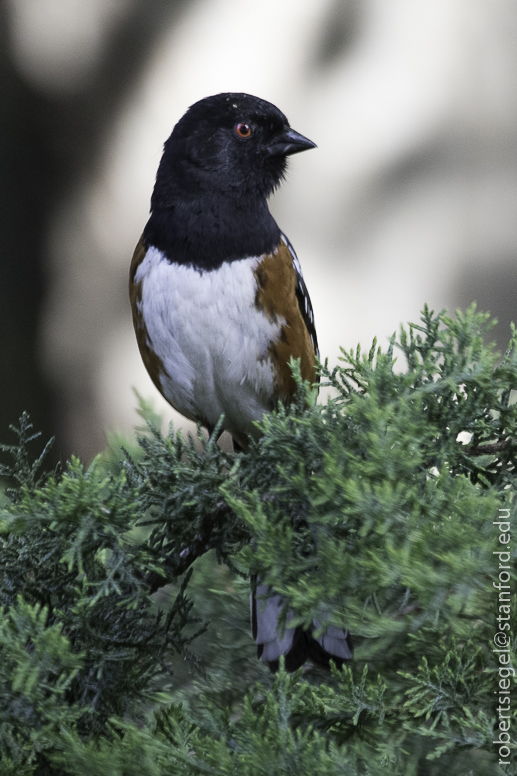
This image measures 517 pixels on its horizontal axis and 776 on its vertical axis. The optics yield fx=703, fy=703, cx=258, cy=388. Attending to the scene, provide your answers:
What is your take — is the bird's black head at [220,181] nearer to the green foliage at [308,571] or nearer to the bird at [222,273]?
the bird at [222,273]

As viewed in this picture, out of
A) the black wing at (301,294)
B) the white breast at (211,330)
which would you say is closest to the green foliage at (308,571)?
the white breast at (211,330)

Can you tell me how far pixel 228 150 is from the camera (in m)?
1.10

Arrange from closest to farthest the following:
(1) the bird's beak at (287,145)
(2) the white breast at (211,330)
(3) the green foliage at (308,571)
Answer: (3) the green foliage at (308,571)
(2) the white breast at (211,330)
(1) the bird's beak at (287,145)

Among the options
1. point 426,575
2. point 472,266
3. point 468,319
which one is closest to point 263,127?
point 468,319

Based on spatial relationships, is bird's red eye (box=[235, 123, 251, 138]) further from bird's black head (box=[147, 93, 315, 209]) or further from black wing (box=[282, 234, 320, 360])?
black wing (box=[282, 234, 320, 360])

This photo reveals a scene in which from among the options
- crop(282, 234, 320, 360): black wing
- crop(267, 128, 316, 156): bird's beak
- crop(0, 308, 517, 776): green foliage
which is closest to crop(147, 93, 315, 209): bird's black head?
crop(267, 128, 316, 156): bird's beak

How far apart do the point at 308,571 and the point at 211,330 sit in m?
0.58

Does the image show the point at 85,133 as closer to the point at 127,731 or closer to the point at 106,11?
the point at 106,11

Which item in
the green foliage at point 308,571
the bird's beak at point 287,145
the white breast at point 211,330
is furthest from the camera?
the bird's beak at point 287,145

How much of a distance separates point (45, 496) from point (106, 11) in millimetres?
1983

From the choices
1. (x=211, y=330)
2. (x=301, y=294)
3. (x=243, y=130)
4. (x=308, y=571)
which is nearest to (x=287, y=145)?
(x=243, y=130)

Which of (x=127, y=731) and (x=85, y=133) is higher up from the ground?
(x=85, y=133)

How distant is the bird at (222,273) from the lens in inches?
40.3

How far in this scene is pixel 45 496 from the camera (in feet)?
1.77
